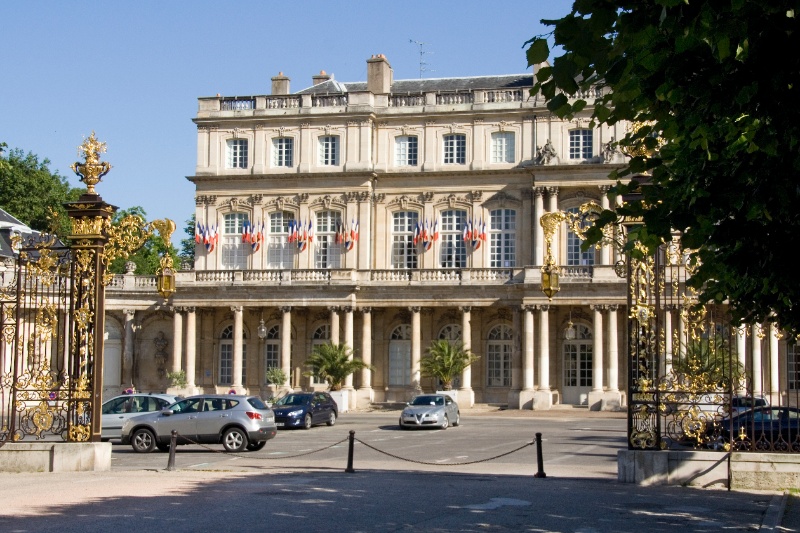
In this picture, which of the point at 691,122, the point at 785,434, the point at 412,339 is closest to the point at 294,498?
the point at 785,434

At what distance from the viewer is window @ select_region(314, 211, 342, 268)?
57.5 metres

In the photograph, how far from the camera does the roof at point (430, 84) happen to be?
60.0m

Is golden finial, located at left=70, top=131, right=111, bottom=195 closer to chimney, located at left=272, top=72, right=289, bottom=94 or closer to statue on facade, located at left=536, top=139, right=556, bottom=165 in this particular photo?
statue on facade, located at left=536, top=139, right=556, bottom=165

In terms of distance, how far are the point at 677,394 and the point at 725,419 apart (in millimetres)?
890

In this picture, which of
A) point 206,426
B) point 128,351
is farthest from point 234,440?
point 128,351

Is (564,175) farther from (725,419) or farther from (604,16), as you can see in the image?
(604,16)

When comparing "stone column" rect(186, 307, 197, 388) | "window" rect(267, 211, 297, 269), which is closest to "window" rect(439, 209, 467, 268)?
"window" rect(267, 211, 297, 269)

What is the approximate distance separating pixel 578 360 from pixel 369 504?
40331mm

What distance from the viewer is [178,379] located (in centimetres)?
5556

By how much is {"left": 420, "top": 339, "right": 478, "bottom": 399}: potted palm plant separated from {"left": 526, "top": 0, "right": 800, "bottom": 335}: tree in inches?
1611

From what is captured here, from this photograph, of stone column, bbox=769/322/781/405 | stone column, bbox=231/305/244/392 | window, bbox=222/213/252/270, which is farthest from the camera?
window, bbox=222/213/252/270

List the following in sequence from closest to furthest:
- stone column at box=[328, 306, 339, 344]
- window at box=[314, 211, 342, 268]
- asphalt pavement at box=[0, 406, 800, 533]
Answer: asphalt pavement at box=[0, 406, 800, 533]
stone column at box=[328, 306, 339, 344]
window at box=[314, 211, 342, 268]

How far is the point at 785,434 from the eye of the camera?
17469mm

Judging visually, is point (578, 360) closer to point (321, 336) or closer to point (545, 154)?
point (545, 154)
